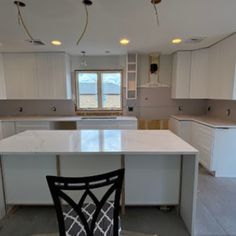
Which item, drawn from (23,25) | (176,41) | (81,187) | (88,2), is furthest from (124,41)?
(81,187)

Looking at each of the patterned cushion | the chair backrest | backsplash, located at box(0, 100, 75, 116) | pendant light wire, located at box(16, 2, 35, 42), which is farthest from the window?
the chair backrest

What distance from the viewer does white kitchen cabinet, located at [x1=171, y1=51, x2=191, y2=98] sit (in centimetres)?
370

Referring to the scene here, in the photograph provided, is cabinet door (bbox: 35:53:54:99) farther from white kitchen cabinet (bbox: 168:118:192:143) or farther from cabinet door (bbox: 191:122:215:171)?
cabinet door (bbox: 191:122:215:171)

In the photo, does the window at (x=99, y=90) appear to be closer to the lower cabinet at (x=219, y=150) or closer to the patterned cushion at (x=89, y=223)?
the lower cabinet at (x=219, y=150)

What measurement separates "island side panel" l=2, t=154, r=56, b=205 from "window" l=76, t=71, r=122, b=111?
2.51 meters

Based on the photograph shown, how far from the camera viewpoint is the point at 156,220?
191 centimetres

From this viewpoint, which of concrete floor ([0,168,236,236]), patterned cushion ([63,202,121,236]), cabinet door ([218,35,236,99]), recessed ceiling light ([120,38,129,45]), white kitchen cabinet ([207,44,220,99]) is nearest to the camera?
patterned cushion ([63,202,121,236])

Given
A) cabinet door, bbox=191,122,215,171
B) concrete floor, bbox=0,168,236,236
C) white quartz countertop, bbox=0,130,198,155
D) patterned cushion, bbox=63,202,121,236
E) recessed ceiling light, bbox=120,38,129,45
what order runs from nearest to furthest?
patterned cushion, bbox=63,202,121,236 → white quartz countertop, bbox=0,130,198,155 → concrete floor, bbox=0,168,236,236 → cabinet door, bbox=191,122,215,171 → recessed ceiling light, bbox=120,38,129,45

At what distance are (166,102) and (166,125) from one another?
0.57 meters

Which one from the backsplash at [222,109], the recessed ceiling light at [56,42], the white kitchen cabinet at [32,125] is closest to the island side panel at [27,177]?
the white kitchen cabinet at [32,125]

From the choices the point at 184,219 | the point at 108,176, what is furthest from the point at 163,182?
the point at 108,176

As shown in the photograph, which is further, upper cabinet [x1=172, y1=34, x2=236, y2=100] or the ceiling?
upper cabinet [x1=172, y1=34, x2=236, y2=100]

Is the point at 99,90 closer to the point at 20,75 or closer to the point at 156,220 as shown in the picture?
the point at 20,75

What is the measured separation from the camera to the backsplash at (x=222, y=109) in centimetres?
320
